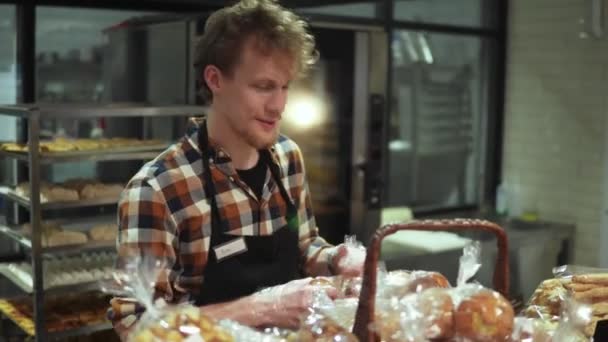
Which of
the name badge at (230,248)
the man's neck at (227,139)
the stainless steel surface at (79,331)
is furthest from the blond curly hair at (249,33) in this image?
the stainless steel surface at (79,331)

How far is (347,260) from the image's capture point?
5.02 feet

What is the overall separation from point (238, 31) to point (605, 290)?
879 mm


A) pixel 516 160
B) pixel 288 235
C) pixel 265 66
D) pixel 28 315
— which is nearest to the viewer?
pixel 265 66

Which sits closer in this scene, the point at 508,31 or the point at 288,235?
the point at 288,235

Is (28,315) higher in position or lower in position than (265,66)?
lower

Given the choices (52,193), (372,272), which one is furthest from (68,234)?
(372,272)

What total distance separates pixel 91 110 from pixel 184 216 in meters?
1.38

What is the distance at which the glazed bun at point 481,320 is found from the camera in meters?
1.05

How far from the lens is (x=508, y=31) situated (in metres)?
5.11

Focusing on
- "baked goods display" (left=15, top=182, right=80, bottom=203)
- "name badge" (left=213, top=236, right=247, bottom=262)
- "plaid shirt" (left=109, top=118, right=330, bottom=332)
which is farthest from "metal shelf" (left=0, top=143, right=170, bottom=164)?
"name badge" (left=213, top=236, right=247, bottom=262)

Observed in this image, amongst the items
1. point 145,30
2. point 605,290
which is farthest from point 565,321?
point 145,30

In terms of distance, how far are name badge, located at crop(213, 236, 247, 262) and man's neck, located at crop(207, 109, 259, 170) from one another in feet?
0.56

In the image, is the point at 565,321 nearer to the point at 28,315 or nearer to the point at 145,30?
the point at 28,315

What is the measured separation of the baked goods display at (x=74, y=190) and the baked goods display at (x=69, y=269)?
0.30m
